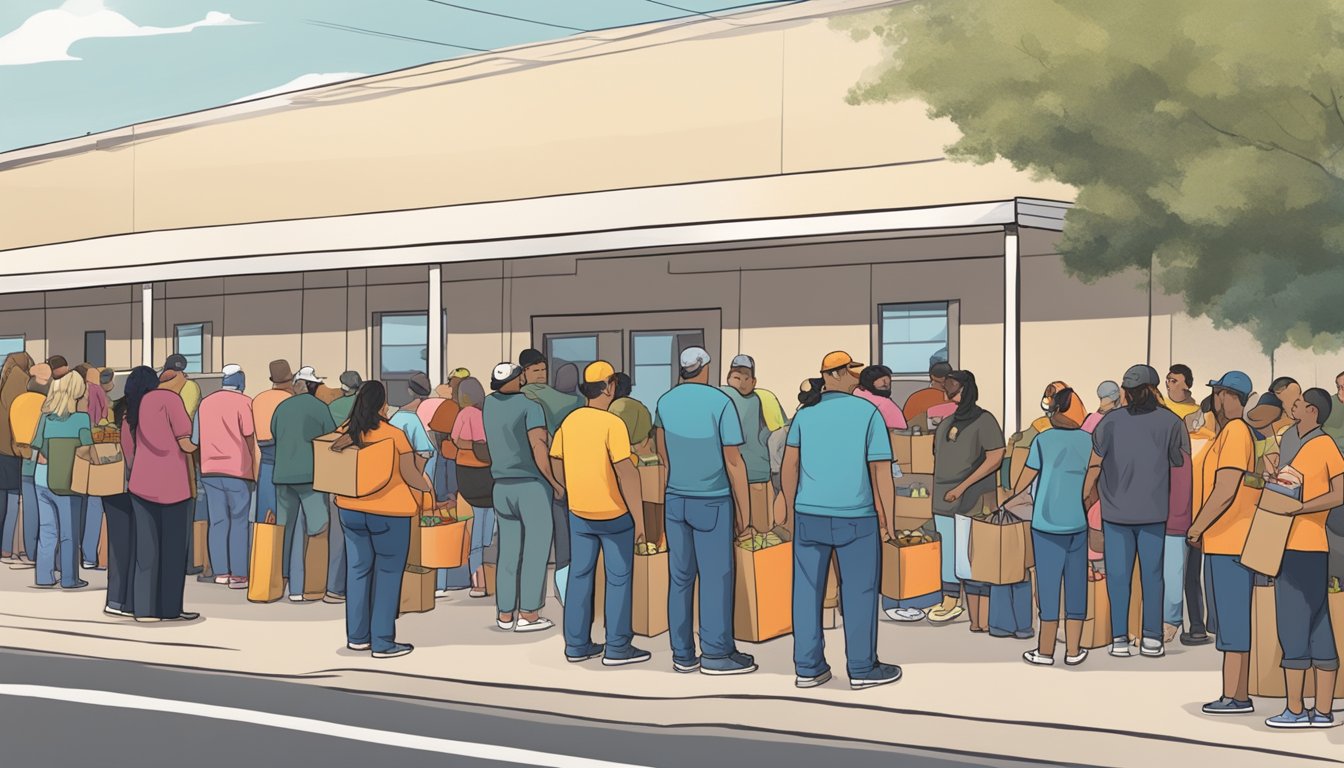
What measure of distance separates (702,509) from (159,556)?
463cm

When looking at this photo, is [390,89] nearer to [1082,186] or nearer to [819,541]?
[1082,186]

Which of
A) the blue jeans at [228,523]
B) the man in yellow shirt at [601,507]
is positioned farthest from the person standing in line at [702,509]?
the blue jeans at [228,523]

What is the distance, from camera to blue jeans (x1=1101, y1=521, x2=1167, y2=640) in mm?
10336

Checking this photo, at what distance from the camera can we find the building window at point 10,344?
2995 centimetres

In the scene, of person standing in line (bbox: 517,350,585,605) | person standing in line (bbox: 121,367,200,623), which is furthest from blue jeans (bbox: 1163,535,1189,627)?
person standing in line (bbox: 121,367,200,623)

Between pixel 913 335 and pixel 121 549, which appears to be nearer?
pixel 121 549

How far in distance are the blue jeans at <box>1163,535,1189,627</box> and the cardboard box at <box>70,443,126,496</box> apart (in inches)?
302

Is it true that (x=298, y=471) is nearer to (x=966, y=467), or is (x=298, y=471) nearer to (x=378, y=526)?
(x=378, y=526)

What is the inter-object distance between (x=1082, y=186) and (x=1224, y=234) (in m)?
1.36

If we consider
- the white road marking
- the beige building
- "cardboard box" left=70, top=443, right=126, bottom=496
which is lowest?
the white road marking

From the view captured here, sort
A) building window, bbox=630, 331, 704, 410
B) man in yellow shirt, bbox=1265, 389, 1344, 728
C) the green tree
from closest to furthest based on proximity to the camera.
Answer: man in yellow shirt, bbox=1265, 389, 1344, 728, the green tree, building window, bbox=630, 331, 704, 410

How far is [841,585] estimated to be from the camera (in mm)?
9570

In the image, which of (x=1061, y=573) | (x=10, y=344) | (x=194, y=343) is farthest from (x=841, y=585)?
(x=10, y=344)

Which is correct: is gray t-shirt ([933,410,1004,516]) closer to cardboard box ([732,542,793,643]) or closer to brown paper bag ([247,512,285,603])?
cardboard box ([732,542,793,643])
